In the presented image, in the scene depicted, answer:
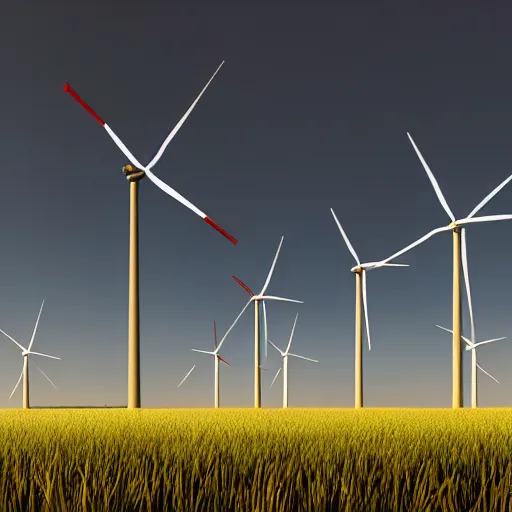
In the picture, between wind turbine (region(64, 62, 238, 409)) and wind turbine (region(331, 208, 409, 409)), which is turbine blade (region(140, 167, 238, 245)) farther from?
wind turbine (region(331, 208, 409, 409))

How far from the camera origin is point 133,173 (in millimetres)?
36375

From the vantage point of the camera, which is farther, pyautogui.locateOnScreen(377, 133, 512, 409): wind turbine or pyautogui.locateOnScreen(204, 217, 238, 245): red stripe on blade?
pyautogui.locateOnScreen(377, 133, 512, 409): wind turbine

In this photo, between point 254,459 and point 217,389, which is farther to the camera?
point 217,389

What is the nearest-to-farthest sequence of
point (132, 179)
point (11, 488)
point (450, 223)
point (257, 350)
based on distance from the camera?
point (11, 488)
point (132, 179)
point (450, 223)
point (257, 350)

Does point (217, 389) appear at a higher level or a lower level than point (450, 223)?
lower

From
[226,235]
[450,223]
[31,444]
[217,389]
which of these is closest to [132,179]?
[226,235]

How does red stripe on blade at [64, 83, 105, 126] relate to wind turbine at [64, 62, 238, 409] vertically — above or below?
above

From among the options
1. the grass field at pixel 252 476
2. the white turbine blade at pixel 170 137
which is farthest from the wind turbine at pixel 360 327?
the grass field at pixel 252 476

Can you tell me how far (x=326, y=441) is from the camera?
9102 millimetres

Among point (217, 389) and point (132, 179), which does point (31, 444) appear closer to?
point (132, 179)

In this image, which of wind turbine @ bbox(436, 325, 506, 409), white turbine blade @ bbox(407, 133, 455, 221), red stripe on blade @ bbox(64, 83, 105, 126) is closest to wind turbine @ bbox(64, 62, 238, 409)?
red stripe on blade @ bbox(64, 83, 105, 126)

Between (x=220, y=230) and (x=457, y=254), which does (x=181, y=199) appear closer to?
(x=220, y=230)

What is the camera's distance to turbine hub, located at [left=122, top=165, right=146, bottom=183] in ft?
119

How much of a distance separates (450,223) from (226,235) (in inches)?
1003
